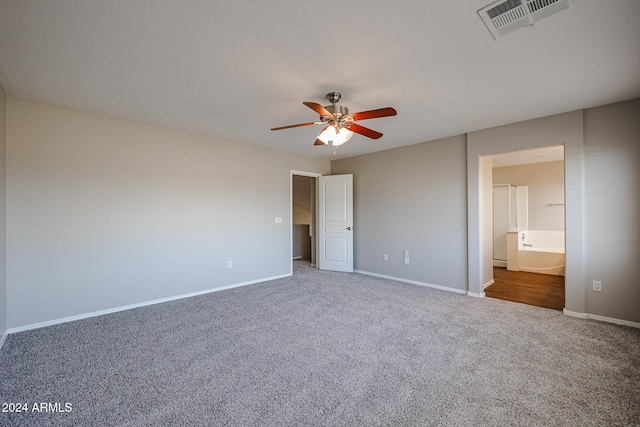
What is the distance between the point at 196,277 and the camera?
4.09 m

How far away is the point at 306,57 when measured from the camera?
2066 millimetres

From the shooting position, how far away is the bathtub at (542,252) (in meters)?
5.39

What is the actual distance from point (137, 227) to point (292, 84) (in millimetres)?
2781

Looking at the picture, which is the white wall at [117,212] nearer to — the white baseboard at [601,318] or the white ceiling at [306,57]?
the white ceiling at [306,57]

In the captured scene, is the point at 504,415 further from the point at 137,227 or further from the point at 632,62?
the point at 137,227

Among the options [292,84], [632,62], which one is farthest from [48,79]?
[632,62]

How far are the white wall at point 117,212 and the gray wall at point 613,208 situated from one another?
15.1ft

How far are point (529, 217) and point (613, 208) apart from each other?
3.87m

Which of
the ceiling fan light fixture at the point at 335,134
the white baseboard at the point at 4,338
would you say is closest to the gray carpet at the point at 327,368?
the white baseboard at the point at 4,338

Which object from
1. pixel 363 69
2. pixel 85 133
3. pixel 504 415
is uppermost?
pixel 363 69

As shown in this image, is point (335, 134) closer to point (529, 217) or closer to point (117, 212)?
point (117, 212)

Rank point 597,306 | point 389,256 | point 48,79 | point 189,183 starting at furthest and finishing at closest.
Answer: point 389,256 < point 189,183 < point 597,306 < point 48,79

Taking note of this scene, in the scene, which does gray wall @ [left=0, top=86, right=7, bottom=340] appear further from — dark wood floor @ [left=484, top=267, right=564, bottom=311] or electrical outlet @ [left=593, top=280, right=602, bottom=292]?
electrical outlet @ [left=593, top=280, right=602, bottom=292]

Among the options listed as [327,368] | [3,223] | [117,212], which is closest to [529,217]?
Result: [327,368]
